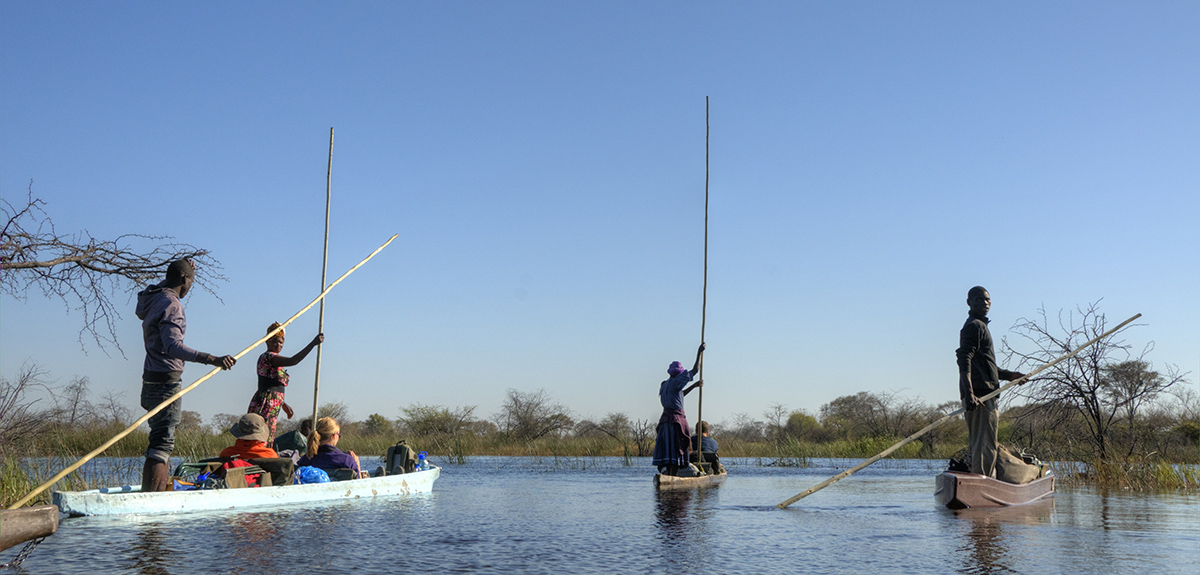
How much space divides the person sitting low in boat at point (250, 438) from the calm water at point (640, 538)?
105cm

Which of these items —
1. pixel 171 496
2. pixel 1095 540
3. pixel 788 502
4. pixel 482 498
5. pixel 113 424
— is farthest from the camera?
pixel 113 424

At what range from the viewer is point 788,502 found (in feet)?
34.3

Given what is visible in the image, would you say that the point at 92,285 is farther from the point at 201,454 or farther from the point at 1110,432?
the point at 1110,432

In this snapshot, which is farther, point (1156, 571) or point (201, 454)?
point (201, 454)

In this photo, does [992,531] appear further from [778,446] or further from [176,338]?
[778,446]

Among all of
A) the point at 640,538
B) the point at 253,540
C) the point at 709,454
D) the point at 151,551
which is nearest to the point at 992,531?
the point at 640,538

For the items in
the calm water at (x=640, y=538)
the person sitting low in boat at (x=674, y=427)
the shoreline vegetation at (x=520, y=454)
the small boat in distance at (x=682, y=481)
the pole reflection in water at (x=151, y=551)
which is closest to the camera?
the pole reflection in water at (x=151, y=551)

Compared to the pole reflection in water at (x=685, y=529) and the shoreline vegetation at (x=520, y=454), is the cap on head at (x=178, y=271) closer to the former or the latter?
the shoreline vegetation at (x=520, y=454)

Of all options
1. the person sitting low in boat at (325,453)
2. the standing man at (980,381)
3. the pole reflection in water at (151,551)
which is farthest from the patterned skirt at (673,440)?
the pole reflection in water at (151,551)

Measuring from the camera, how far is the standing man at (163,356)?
325 inches

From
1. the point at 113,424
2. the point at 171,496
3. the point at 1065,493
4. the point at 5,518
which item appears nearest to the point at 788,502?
the point at 1065,493

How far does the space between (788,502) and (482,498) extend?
13.6 ft

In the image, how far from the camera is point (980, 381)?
1082 cm

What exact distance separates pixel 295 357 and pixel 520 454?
21121mm
